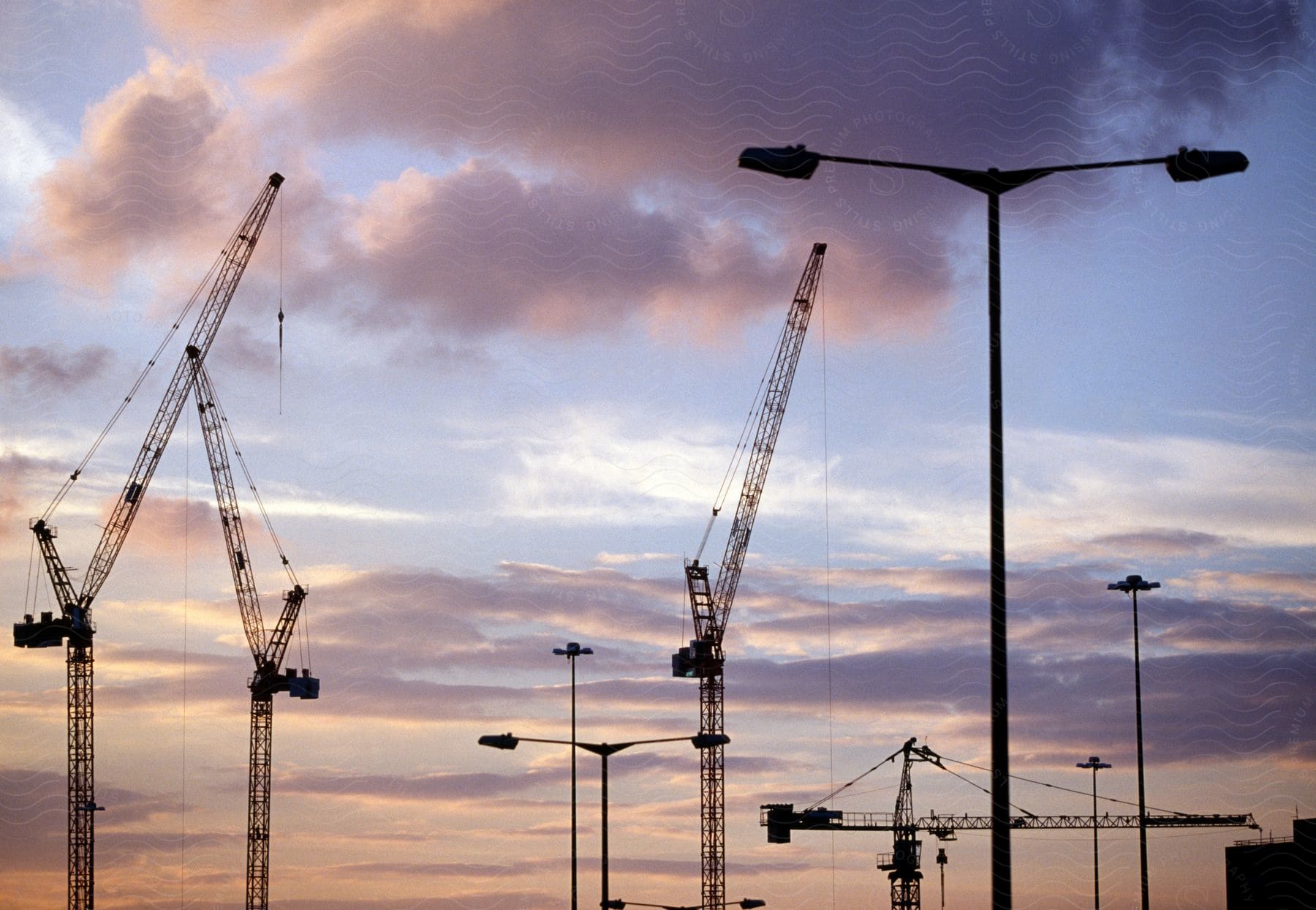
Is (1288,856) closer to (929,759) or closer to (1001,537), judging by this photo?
(929,759)

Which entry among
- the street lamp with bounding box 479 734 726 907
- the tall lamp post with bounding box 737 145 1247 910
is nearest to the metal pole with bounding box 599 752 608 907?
the street lamp with bounding box 479 734 726 907

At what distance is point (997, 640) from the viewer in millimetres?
28500

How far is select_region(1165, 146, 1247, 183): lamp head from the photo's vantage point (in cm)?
3131

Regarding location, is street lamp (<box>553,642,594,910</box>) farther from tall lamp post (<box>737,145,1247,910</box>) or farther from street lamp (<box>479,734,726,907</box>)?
tall lamp post (<box>737,145,1247,910</box>)

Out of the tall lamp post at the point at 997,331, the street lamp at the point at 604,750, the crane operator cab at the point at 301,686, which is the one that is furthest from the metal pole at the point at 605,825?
the crane operator cab at the point at 301,686

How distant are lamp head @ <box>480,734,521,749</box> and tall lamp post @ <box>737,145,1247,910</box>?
38.4 metres

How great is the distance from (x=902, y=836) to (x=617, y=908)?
104m

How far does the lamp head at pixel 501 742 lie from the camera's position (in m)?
65.8

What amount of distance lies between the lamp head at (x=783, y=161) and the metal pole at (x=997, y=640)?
351cm

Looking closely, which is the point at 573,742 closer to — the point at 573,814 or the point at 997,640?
the point at 573,814

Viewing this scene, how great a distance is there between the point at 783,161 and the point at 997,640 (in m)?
8.51

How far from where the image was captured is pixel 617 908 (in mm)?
82188

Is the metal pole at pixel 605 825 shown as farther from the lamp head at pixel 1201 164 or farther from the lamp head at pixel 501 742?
the lamp head at pixel 1201 164

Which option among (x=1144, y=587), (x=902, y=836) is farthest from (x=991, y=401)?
(x=902, y=836)
